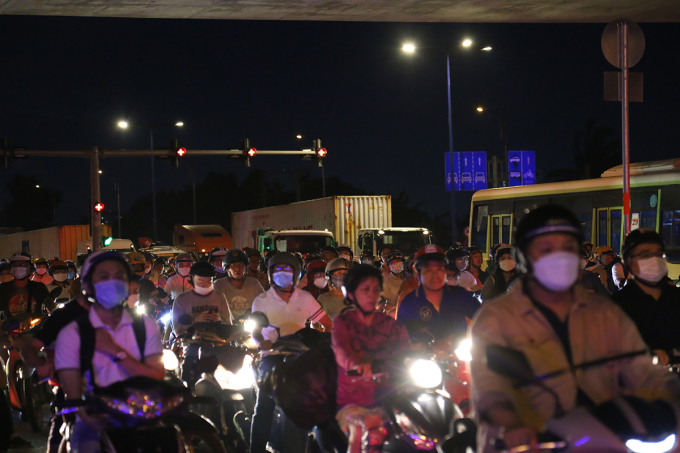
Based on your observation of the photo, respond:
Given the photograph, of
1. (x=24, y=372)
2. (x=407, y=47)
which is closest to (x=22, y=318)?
(x=24, y=372)

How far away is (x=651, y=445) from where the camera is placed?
2930 mm

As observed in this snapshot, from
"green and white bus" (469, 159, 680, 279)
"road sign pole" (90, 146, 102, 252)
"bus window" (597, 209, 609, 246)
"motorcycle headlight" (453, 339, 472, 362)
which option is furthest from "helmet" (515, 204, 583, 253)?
"road sign pole" (90, 146, 102, 252)

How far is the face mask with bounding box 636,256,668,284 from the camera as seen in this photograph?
539 centimetres

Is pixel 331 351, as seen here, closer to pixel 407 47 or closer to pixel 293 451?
pixel 293 451

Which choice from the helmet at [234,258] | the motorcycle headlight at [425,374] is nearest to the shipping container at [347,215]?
the helmet at [234,258]

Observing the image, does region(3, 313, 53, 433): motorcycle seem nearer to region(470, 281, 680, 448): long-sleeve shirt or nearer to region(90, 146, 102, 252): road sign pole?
region(470, 281, 680, 448): long-sleeve shirt

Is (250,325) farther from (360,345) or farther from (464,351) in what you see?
(464,351)

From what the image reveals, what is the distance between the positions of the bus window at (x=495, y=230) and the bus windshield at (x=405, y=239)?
14.2 ft

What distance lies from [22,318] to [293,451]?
13.6 feet

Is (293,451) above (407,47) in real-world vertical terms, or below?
below

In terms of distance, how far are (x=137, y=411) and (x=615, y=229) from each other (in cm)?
1950

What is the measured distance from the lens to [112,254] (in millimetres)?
4867

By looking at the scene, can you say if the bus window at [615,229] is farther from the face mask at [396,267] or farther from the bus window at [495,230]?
the face mask at [396,267]

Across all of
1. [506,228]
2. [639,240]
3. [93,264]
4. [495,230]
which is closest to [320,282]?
[639,240]
